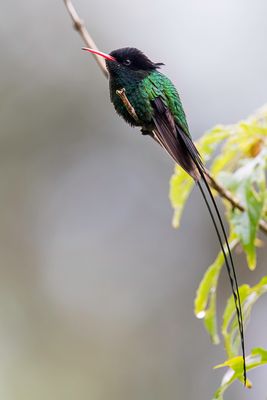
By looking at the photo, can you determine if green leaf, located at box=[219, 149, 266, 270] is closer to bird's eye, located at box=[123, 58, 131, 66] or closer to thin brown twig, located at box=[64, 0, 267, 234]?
thin brown twig, located at box=[64, 0, 267, 234]

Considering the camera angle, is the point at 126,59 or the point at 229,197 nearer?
the point at 229,197

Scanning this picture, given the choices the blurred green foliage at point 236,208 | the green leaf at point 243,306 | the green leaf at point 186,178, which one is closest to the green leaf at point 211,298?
the blurred green foliage at point 236,208

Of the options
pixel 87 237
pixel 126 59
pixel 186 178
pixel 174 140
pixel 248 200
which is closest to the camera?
pixel 174 140

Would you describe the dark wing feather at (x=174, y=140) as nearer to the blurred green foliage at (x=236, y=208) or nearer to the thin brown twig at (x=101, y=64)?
the thin brown twig at (x=101, y=64)

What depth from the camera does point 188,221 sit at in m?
10.3

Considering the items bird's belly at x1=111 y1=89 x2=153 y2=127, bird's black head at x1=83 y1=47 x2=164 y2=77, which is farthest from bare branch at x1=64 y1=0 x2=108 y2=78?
bird's belly at x1=111 y1=89 x2=153 y2=127

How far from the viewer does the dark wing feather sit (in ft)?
7.01

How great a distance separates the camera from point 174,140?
234 cm

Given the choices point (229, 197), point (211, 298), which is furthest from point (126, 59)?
point (211, 298)

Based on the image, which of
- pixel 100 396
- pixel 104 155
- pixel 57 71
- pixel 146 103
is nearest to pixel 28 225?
pixel 104 155

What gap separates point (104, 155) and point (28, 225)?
1.68 metres

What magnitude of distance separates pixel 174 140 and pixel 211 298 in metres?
0.69

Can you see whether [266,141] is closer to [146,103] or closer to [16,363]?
[146,103]

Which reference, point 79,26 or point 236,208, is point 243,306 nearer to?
point 236,208
